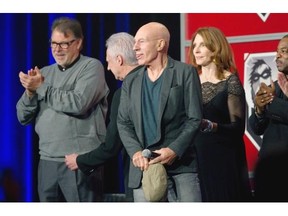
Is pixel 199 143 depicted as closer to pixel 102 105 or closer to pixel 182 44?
pixel 102 105

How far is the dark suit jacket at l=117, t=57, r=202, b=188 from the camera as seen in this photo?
10.8 feet

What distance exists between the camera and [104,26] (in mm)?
4895

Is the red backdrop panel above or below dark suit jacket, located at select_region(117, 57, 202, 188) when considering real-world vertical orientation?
above

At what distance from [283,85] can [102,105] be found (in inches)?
42.4

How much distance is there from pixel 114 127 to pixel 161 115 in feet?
1.39

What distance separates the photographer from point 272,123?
402 centimetres

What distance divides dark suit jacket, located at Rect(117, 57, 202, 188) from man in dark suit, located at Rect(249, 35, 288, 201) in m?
0.69

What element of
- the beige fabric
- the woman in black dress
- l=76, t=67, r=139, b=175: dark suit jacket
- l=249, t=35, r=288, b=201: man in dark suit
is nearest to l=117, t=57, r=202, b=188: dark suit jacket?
the beige fabric

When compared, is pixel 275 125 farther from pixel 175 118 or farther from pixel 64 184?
pixel 64 184

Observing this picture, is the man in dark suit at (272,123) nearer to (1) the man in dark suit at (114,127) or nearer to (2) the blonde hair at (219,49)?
(2) the blonde hair at (219,49)

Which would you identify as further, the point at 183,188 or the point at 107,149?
the point at 107,149

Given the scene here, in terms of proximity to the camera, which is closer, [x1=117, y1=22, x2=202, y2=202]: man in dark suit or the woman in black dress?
[x1=117, y1=22, x2=202, y2=202]: man in dark suit

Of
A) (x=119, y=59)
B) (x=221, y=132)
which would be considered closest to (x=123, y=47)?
(x=119, y=59)

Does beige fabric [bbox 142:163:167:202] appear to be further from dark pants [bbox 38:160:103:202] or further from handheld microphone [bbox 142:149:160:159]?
dark pants [bbox 38:160:103:202]
